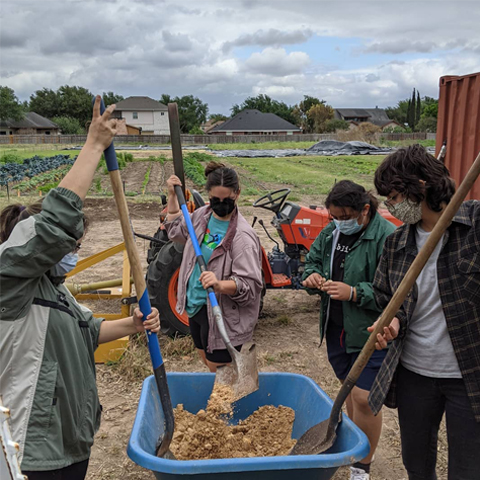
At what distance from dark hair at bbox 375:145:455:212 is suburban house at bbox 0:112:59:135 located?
74.2 meters

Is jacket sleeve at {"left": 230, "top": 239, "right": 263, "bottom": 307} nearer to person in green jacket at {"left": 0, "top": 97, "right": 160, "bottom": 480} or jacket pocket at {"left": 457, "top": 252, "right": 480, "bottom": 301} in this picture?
person in green jacket at {"left": 0, "top": 97, "right": 160, "bottom": 480}

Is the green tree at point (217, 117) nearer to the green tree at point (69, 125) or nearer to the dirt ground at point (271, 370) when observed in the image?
the green tree at point (69, 125)

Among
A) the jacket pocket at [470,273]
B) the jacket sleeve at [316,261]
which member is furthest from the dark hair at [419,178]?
the jacket sleeve at [316,261]

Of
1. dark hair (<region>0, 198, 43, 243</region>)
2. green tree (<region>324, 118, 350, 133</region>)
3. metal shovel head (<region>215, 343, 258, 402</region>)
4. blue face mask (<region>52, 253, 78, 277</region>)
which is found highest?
green tree (<region>324, 118, 350, 133</region>)

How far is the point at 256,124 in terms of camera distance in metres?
74.9

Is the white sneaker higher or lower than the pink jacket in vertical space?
lower

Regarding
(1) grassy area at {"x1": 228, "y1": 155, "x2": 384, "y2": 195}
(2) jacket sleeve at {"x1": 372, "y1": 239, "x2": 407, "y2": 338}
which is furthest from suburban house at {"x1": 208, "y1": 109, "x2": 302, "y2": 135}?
(2) jacket sleeve at {"x1": 372, "y1": 239, "x2": 407, "y2": 338}

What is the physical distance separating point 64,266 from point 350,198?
62.2 inches

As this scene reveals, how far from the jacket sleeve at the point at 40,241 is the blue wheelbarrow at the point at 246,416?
3.07ft

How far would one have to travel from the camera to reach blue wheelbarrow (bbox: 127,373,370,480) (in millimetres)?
1986

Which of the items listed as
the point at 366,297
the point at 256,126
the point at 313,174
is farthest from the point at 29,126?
the point at 366,297

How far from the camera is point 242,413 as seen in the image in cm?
310

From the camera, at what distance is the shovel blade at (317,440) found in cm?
242

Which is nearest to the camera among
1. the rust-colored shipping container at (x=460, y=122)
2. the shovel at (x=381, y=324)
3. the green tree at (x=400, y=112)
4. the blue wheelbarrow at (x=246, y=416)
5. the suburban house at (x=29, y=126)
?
the shovel at (x=381, y=324)
